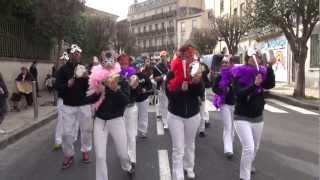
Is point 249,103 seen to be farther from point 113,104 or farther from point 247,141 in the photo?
point 113,104

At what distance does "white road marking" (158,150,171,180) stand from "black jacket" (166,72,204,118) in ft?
3.86

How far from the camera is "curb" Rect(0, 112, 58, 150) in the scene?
11023mm

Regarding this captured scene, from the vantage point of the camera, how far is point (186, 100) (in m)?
6.60

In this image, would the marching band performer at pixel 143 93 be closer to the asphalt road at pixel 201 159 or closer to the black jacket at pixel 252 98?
the asphalt road at pixel 201 159

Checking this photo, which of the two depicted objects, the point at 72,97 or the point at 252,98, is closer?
the point at 252,98

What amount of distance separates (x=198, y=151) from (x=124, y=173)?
2.11 m

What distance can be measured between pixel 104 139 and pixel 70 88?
180 cm

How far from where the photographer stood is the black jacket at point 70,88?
8.09 meters

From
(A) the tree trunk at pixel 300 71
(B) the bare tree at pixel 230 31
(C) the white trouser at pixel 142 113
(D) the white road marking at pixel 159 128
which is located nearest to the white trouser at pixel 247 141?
(C) the white trouser at pixel 142 113

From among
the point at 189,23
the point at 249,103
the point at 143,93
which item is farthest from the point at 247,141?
the point at 189,23

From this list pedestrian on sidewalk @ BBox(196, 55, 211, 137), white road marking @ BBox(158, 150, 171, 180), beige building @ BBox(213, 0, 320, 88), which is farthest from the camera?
beige building @ BBox(213, 0, 320, 88)

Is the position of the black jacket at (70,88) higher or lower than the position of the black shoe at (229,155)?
higher

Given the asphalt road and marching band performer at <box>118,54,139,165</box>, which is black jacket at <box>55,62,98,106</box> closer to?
marching band performer at <box>118,54,139,165</box>

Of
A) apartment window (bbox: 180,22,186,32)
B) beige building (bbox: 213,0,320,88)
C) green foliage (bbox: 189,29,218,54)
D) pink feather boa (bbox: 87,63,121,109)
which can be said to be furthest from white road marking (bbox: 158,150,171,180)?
apartment window (bbox: 180,22,186,32)
